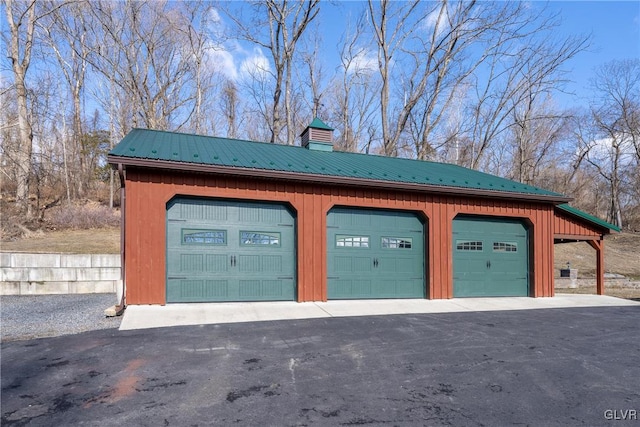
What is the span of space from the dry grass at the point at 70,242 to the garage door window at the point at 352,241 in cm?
708

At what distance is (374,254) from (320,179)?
2.54 meters

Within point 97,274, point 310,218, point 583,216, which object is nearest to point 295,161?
point 310,218

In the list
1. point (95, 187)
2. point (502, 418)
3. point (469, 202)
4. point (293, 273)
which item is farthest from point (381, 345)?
point (95, 187)

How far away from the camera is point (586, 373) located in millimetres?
4465

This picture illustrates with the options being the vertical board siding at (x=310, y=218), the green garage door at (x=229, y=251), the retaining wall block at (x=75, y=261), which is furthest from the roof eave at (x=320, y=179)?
the retaining wall block at (x=75, y=261)

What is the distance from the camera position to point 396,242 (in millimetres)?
10117

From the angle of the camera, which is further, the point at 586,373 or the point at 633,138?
the point at 633,138

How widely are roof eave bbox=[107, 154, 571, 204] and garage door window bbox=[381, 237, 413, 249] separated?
1388mm

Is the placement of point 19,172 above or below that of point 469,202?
above

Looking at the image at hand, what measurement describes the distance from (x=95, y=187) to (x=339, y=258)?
63.9ft

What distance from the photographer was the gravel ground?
228 inches

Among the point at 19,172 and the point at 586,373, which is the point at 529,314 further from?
the point at 19,172

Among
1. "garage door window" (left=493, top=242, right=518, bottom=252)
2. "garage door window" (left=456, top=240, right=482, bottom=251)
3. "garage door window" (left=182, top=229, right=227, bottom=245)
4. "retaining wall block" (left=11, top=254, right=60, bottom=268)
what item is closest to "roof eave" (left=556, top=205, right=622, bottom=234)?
"garage door window" (left=493, top=242, right=518, bottom=252)
